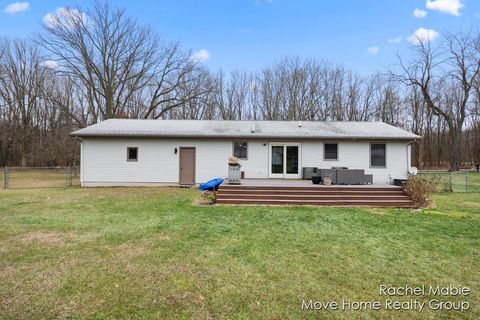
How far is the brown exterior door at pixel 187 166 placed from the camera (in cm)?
1320

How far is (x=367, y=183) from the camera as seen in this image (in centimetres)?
1194

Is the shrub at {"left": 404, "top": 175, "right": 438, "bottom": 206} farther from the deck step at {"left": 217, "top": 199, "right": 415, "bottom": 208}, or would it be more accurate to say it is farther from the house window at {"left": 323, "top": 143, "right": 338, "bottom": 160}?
the house window at {"left": 323, "top": 143, "right": 338, "bottom": 160}

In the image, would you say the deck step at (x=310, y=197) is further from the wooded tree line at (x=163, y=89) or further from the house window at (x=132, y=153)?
the wooded tree line at (x=163, y=89)

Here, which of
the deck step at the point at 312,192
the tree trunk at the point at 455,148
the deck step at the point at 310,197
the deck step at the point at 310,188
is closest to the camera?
the deck step at the point at 310,197

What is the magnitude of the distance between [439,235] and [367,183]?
6.60 meters

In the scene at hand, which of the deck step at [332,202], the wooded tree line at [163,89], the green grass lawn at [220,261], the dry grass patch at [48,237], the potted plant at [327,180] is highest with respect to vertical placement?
the wooded tree line at [163,89]

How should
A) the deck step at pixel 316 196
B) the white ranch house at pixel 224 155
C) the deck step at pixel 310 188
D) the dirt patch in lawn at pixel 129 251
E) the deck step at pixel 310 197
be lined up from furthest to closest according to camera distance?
the white ranch house at pixel 224 155 < the deck step at pixel 310 188 < the deck step at pixel 310 197 < the deck step at pixel 316 196 < the dirt patch in lawn at pixel 129 251

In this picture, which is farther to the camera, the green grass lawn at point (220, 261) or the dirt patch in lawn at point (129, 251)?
the dirt patch in lawn at point (129, 251)

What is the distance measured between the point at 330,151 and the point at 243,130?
14.9 feet

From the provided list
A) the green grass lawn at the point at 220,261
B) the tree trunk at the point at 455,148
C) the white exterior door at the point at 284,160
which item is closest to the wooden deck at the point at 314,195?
the green grass lawn at the point at 220,261

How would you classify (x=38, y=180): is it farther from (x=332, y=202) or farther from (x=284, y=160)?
(x=332, y=202)

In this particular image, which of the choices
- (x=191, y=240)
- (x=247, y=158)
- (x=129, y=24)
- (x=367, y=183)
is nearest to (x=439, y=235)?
(x=191, y=240)

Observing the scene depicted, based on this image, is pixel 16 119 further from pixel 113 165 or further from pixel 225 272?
pixel 225 272

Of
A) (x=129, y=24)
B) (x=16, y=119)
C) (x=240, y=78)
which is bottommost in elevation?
(x=16, y=119)
